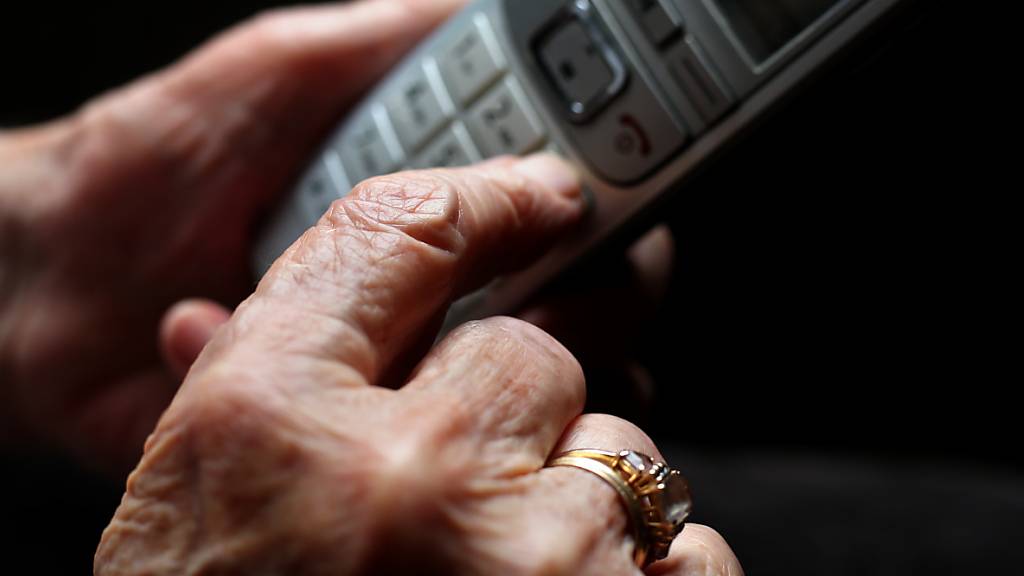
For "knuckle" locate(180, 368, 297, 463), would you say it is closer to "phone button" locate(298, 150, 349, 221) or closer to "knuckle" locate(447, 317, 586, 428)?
"knuckle" locate(447, 317, 586, 428)

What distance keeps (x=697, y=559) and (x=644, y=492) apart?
55mm

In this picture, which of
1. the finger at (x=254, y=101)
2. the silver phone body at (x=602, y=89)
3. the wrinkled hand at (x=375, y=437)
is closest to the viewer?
the wrinkled hand at (x=375, y=437)

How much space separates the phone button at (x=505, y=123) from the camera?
533 millimetres

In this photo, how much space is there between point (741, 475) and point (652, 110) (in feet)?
1.29

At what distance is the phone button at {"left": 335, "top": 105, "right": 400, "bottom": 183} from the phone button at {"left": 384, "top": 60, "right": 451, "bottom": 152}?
0.01 meters

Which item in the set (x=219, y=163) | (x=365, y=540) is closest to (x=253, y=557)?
(x=365, y=540)

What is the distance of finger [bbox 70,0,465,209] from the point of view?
2.25 feet

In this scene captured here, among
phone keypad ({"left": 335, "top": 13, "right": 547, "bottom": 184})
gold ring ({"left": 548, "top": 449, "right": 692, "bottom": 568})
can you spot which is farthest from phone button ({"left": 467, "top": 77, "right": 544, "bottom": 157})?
gold ring ({"left": 548, "top": 449, "right": 692, "bottom": 568})

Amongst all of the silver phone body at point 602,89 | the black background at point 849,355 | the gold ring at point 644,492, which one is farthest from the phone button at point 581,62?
the gold ring at point 644,492

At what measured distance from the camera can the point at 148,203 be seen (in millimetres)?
732

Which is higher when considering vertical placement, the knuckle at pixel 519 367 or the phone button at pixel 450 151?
the phone button at pixel 450 151

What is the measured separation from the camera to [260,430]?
0.32m

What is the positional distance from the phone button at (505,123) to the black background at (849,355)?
0.32 ft

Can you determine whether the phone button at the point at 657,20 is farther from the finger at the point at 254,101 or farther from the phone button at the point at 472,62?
the finger at the point at 254,101
